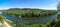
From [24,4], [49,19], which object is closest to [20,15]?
[24,4]

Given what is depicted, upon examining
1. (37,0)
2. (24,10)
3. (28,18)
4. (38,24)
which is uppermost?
(37,0)

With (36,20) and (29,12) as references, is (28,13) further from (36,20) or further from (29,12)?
(36,20)

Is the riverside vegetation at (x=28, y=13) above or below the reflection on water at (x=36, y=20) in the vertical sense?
above

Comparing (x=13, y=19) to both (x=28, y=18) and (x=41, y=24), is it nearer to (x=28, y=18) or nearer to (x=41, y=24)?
(x=28, y=18)

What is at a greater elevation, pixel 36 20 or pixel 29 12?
pixel 29 12

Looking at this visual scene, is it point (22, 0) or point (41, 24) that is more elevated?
point (22, 0)

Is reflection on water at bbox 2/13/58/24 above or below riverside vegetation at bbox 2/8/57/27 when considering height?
below

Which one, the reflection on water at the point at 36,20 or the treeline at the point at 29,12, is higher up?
the treeline at the point at 29,12

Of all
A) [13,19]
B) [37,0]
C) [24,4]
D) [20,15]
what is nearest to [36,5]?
[37,0]

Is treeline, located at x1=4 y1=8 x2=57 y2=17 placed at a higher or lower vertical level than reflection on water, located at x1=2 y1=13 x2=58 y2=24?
higher

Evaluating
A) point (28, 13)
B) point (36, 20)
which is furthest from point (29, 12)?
point (36, 20)

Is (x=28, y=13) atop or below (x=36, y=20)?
atop
